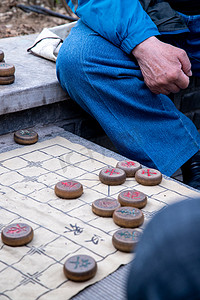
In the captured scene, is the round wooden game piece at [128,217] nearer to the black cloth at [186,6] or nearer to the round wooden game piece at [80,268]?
the round wooden game piece at [80,268]

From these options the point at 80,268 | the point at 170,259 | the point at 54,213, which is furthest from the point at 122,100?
the point at 170,259

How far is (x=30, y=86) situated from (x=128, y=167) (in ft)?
2.43

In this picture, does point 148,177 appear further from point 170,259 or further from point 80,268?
point 170,259

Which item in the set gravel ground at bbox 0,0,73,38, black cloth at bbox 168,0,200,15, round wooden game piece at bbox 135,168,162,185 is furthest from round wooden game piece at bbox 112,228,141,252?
gravel ground at bbox 0,0,73,38

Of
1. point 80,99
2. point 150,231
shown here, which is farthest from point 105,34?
point 150,231

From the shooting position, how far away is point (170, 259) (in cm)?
78

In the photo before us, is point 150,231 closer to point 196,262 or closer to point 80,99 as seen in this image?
point 196,262

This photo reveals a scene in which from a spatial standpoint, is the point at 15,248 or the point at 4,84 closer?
the point at 15,248

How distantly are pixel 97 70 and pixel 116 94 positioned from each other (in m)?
0.15

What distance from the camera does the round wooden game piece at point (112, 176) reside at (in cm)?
199

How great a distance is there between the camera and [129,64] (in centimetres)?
230

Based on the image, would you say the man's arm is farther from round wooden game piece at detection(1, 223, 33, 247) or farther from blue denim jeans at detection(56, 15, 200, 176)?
round wooden game piece at detection(1, 223, 33, 247)

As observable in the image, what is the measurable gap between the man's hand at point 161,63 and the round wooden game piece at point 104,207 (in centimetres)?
72

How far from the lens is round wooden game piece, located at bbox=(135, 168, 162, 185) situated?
2000mm
